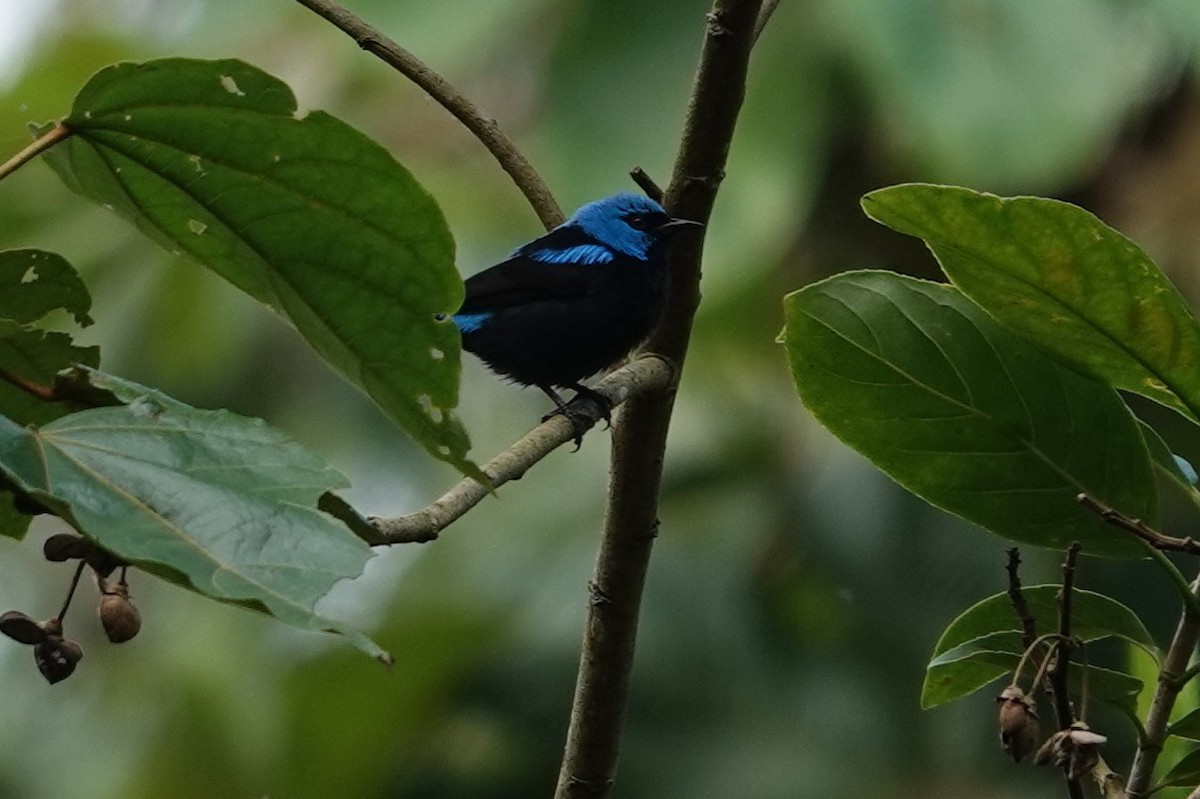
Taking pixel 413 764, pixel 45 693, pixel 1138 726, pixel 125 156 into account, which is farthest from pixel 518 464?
pixel 45 693

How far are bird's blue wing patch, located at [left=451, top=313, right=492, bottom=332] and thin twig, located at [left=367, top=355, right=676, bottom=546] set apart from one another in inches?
72.2

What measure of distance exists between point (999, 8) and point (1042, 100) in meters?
0.64

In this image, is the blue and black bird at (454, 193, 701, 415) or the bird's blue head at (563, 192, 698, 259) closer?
the blue and black bird at (454, 193, 701, 415)

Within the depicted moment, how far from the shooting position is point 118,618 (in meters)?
1.37

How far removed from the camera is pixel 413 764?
5.71 meters

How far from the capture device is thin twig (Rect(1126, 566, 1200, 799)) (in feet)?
4.96

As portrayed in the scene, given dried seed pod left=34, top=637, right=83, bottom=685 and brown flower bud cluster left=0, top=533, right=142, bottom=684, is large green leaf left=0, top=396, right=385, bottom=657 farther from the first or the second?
dried seed pod left=34, top=637, right=83, bottom=685

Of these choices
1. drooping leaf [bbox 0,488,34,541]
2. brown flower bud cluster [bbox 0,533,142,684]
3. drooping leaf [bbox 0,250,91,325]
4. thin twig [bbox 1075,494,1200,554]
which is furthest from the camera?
drooping leaf [bbox 0,250,91,325]

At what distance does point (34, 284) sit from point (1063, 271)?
1.19 meters

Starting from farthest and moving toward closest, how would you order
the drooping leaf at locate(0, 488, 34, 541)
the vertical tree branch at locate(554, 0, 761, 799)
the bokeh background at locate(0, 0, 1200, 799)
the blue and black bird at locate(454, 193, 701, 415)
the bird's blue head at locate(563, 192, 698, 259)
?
the bokeh background at locate(0, 0, 1200, 799), the bird's blue head at locate(563, 192, 698, 259), the blue and black bird at locate(454, 193, 701, 415), the vertical tree branch at locate(554, 0, 761, 799), the drooping leaf at locate(0, 488, 34, 541)

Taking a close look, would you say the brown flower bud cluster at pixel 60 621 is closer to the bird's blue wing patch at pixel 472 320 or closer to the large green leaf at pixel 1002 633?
the large green leaf at pixel 1002 633

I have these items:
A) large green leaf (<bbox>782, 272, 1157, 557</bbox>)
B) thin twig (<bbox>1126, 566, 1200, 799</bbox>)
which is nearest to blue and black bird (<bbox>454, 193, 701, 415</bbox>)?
large green leaf (<bbox>782, 272, 1157, 557</bbox>)

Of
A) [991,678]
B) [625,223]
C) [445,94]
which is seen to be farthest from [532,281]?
[991,678]

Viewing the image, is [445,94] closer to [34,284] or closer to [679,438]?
[34,284]
